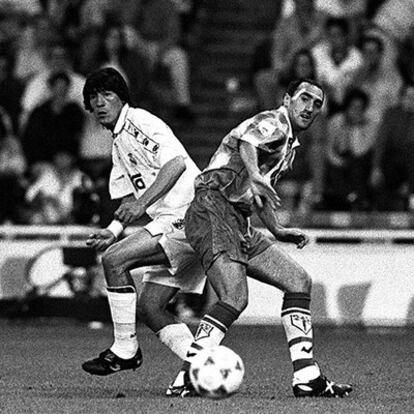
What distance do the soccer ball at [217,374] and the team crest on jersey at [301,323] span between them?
104 centimetres

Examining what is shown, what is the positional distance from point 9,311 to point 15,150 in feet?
7.33

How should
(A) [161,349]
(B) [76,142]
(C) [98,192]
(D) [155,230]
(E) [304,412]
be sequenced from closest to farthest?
(E) [304,412] < (D) [155,230] < (A) [161,349] < (C) [98,192] < (B) [76,142]

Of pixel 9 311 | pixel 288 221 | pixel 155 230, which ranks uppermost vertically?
pixel 155 230

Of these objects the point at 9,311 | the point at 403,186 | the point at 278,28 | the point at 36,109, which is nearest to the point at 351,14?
the point at 278,28

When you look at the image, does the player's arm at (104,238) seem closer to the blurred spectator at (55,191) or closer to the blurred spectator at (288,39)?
the blurred spectator at (55,191)

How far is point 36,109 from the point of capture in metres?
19.0

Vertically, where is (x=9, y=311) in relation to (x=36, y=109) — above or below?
below

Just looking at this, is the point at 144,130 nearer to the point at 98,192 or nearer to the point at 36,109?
the point at 98,192

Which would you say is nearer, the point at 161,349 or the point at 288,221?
the point at 161,349

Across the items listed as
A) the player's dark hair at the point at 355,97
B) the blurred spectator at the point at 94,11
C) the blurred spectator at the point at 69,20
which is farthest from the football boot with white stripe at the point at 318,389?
the blurred spectator at the point at 94,11

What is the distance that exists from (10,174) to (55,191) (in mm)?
705

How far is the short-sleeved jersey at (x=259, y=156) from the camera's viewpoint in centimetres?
986

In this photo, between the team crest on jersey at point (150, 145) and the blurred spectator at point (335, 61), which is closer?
the team crest on jersey at point (150, 145)

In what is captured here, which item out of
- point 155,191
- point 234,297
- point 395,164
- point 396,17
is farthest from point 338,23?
point 234,297
